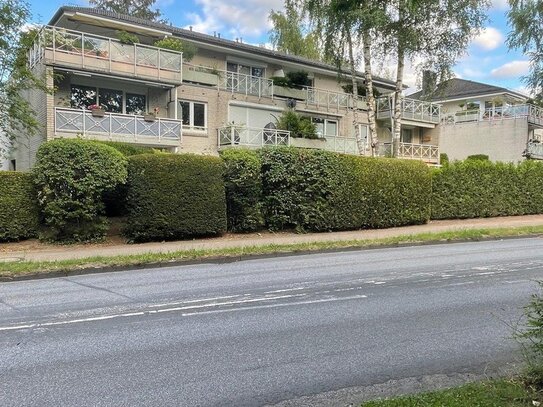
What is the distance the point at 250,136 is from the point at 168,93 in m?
4.89

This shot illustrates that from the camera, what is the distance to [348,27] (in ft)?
71.4

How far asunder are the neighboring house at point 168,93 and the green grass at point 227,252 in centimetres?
1079

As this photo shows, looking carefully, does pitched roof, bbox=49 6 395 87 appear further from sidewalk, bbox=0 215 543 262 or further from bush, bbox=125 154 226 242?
sidewalk, bbox=0 215 543 262

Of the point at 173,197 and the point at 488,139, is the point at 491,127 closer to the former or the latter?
the point at 488,139

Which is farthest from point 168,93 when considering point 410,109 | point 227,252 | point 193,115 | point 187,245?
point 410,109

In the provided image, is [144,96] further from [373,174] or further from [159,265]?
[159,265]

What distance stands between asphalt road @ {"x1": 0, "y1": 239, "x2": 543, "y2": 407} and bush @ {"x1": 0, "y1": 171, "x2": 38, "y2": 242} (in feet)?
15.9

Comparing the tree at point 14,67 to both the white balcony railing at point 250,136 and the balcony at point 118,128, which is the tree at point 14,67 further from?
the white balcony railing at point 250,136

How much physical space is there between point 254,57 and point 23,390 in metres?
26.8

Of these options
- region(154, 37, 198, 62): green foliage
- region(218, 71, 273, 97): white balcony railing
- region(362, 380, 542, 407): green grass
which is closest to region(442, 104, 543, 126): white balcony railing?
region(218, 71, 273, 97): white balcony railing

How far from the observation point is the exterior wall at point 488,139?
3675cm

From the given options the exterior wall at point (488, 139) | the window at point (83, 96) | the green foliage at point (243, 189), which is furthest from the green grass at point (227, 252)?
the exterior wall at point (488, 139)

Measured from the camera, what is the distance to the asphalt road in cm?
410

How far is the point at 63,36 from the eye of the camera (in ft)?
65.5
